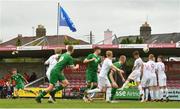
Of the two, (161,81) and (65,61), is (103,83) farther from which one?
(161,81)

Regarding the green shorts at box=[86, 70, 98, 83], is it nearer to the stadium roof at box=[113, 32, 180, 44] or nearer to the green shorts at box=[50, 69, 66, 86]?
the green shorts at box=[50, 69, 66, 86]

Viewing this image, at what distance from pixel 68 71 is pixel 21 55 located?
14.9 feet

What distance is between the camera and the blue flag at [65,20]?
4000 cm

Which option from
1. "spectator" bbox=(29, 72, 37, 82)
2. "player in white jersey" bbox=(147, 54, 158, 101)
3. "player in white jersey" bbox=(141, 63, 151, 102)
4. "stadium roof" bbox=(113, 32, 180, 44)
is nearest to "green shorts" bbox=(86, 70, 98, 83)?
"player in white jersey" bbox=(141, 63, 151, 102)

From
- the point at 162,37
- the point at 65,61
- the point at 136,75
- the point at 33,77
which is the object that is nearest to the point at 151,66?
the point at 136,75

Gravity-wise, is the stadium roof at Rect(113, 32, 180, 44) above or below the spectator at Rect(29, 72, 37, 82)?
above

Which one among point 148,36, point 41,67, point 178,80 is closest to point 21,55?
point 41,67

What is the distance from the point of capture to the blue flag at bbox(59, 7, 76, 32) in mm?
40000

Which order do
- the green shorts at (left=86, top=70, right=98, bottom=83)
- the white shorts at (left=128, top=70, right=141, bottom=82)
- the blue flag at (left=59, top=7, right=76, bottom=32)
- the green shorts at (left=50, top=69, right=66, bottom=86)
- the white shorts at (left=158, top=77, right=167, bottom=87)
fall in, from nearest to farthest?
the green shorts at (left=50, top=69, right=66, bottom=86), the green shorts at (left=86, top=70, right=98, bottom=83), the white shorts at (left=128, top=70, right=141, bottom=82), the white shorts at (left=158, top=77, right=167, bottom=87), the blue flag at (left=59, top=7, right=76, bottom=32)

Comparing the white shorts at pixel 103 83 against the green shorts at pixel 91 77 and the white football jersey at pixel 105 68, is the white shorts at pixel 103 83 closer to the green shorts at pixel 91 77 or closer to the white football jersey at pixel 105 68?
the white football jersey at pixel 105 68

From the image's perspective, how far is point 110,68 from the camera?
70.6 feet

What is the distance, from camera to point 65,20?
40469 millimetres

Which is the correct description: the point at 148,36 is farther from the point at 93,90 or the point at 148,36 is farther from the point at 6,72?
the point at 93,90

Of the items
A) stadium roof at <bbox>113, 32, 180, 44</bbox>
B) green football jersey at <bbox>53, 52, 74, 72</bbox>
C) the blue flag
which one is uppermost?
stadium roof at <bbox>113, 32, 180, 44</bbox>
